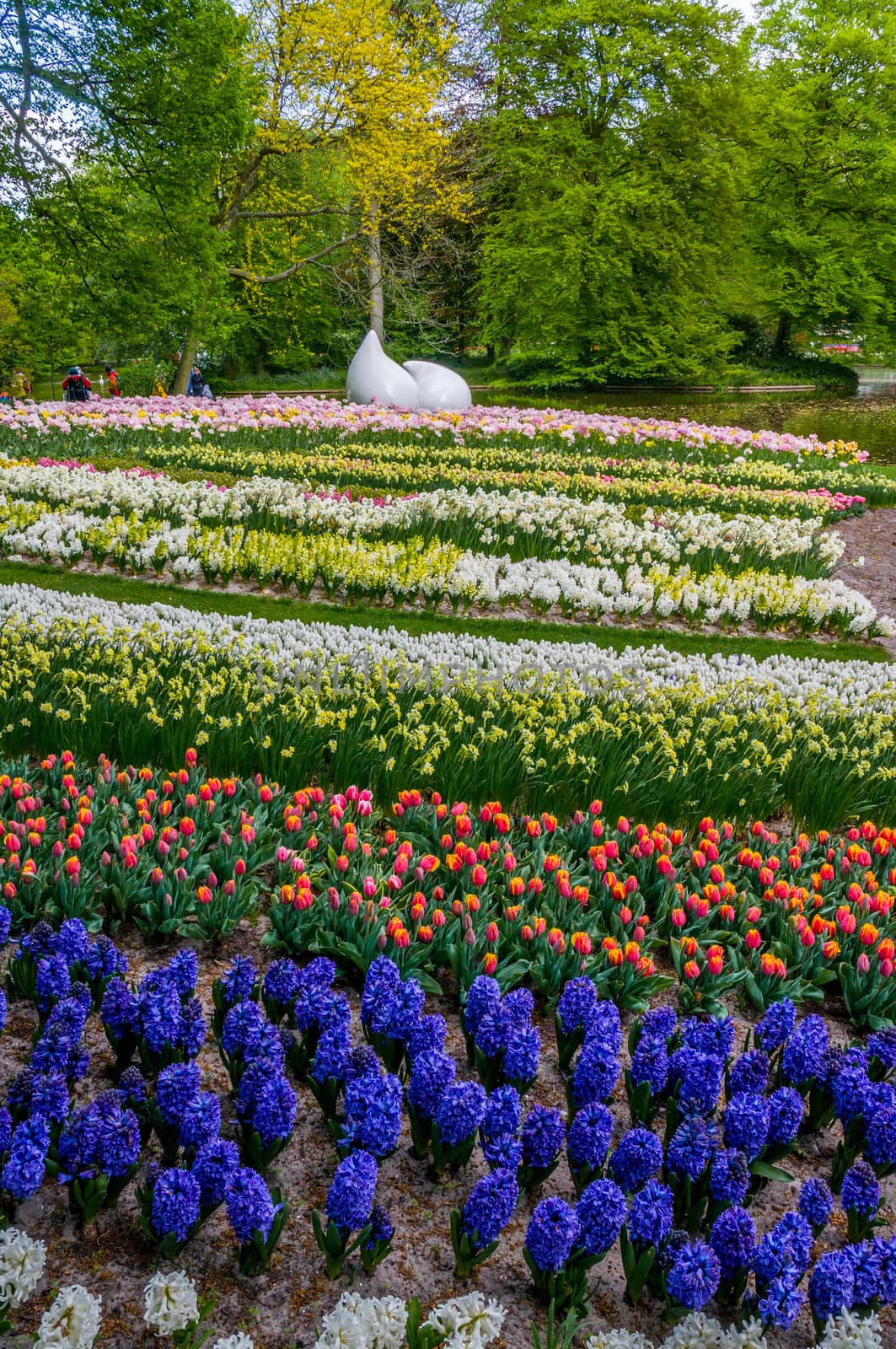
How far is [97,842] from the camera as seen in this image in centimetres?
348

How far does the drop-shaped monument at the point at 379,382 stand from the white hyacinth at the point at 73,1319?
59.9 ft

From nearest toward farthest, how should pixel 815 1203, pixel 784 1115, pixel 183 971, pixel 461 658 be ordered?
pixel 815 1203, pixel 784 1115, pixel 183 971, pixel 461 658

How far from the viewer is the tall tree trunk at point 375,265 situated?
23328mm

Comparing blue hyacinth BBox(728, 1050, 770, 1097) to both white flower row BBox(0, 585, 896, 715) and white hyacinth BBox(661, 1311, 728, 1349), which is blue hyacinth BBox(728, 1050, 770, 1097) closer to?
white hyacinth BBox(661, 1311, 728, 1349)

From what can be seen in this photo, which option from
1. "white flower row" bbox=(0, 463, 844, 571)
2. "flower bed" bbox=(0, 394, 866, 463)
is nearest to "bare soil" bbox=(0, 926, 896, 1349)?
"white flower row" bbox=(0, 463, 844, 571)

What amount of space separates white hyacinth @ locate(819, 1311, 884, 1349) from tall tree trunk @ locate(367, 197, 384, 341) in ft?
71.3

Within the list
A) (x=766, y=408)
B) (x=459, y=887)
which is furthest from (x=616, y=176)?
(x=459, y=887)

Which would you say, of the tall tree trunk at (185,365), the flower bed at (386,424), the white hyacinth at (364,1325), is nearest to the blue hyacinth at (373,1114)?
the white hyacinth at (364,1325)

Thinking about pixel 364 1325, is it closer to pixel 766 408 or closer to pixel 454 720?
pixel 454 720

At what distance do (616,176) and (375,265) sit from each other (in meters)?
9.59

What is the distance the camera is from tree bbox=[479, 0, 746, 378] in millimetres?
27750

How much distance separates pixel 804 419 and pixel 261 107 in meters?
15.2

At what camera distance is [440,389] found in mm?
19641

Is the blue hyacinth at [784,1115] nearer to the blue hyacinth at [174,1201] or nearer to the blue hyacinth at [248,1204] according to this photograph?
the blue hyacinth at [248,1204]
